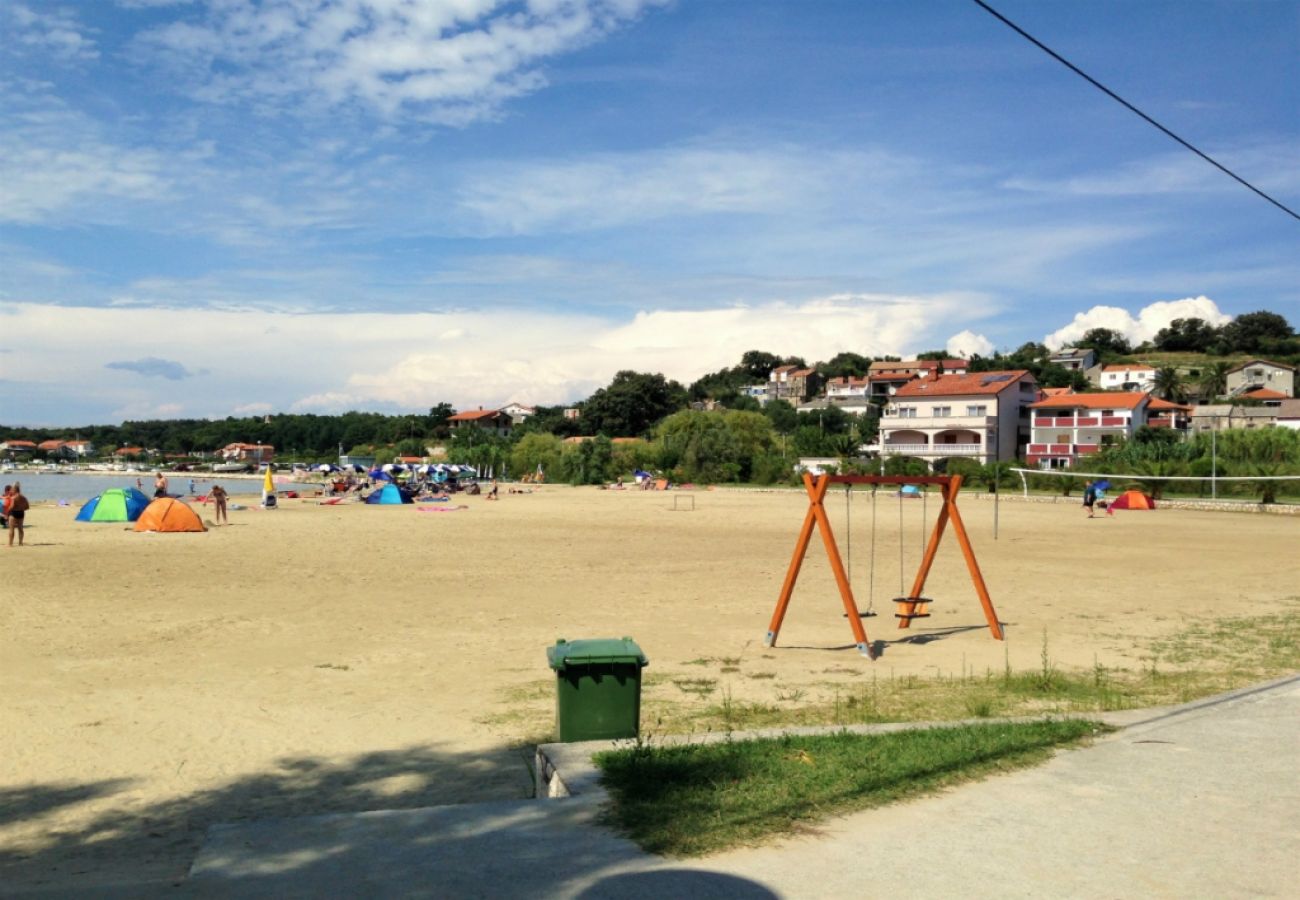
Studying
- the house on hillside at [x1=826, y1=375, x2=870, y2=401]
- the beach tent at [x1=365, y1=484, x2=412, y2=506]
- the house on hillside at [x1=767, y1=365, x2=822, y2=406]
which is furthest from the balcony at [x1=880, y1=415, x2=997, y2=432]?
the house on hillside at [x1=767, y1=365, x2=822, y2=406]

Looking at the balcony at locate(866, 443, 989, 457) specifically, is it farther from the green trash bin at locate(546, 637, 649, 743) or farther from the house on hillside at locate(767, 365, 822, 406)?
the house on hillside at locate(767, 365, 822, 406)

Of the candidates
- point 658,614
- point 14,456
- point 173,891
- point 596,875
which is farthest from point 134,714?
point 14,456

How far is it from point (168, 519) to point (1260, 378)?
11738cm

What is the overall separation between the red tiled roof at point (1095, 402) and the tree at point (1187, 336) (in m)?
86.3

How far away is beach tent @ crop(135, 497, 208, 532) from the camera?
29156mm

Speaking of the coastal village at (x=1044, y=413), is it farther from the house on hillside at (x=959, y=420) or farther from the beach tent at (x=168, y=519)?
the beach tent at (x=168, y=519)

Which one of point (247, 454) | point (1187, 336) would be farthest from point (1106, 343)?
point (247, 454)

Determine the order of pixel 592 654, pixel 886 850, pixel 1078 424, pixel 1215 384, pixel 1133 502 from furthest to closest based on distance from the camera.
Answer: pixel 1215 384 → pixel 1078 424 → pixel 1133 502 → pixel 592 654 → pixel 886 850

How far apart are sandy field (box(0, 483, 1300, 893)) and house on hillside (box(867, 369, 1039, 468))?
42.9m

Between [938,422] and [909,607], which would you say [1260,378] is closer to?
[938,422]

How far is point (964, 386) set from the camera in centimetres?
7350


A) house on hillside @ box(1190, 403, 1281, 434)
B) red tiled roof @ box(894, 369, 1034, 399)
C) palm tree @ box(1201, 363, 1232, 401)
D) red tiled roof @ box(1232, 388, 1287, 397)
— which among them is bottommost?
house on hillside @ box(1190, 403, 1281, 434)

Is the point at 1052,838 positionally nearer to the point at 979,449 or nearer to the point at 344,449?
the point at 979,449

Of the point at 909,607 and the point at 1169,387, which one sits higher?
the point at 1169,387
